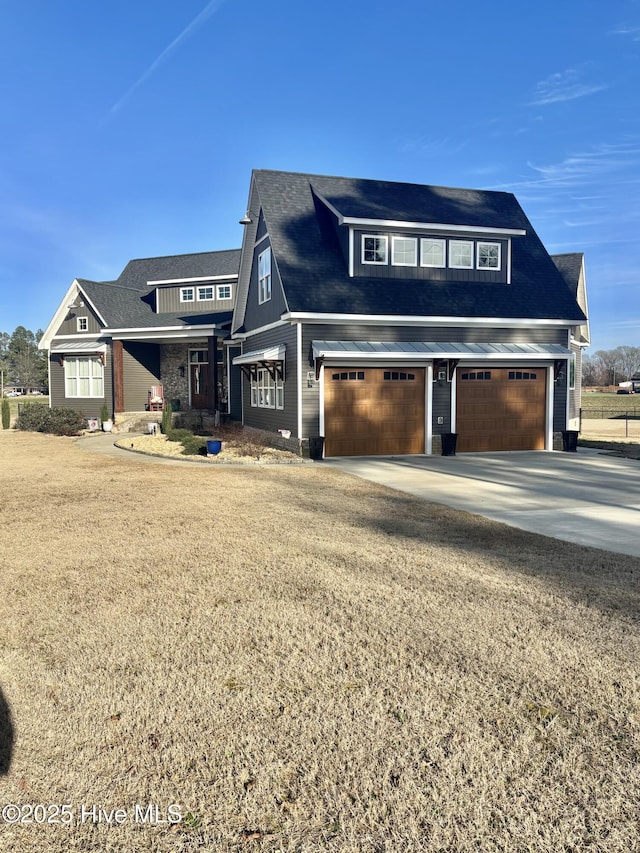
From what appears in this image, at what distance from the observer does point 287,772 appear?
2674mm

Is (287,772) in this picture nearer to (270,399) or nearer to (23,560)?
(23,560)

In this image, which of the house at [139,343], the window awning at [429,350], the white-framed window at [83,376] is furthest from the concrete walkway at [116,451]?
the window awning at [429,350]

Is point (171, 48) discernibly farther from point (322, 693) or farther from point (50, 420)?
point (322, 693)

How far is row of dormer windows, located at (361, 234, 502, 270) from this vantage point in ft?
58.0

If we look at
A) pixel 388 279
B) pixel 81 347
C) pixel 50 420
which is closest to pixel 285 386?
pixel 388 279

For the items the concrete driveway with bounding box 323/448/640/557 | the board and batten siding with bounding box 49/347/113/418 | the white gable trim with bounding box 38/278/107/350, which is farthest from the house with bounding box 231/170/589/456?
the white gable trim with bounding box 38/278/107/350

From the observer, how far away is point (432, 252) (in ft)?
59.9

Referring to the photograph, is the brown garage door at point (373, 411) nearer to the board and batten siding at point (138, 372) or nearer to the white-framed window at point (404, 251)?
the white-framed window at point (404, 251)

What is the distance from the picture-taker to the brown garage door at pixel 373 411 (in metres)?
16.4

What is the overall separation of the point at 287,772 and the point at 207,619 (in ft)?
6.39

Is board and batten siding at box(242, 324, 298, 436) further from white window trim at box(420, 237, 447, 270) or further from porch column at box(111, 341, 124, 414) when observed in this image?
porch column at box(111, 341, 124, 414)

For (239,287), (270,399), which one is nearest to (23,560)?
(270,399)

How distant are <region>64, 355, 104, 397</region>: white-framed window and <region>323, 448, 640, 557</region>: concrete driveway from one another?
17381mm

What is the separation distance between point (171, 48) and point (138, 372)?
14.4m
